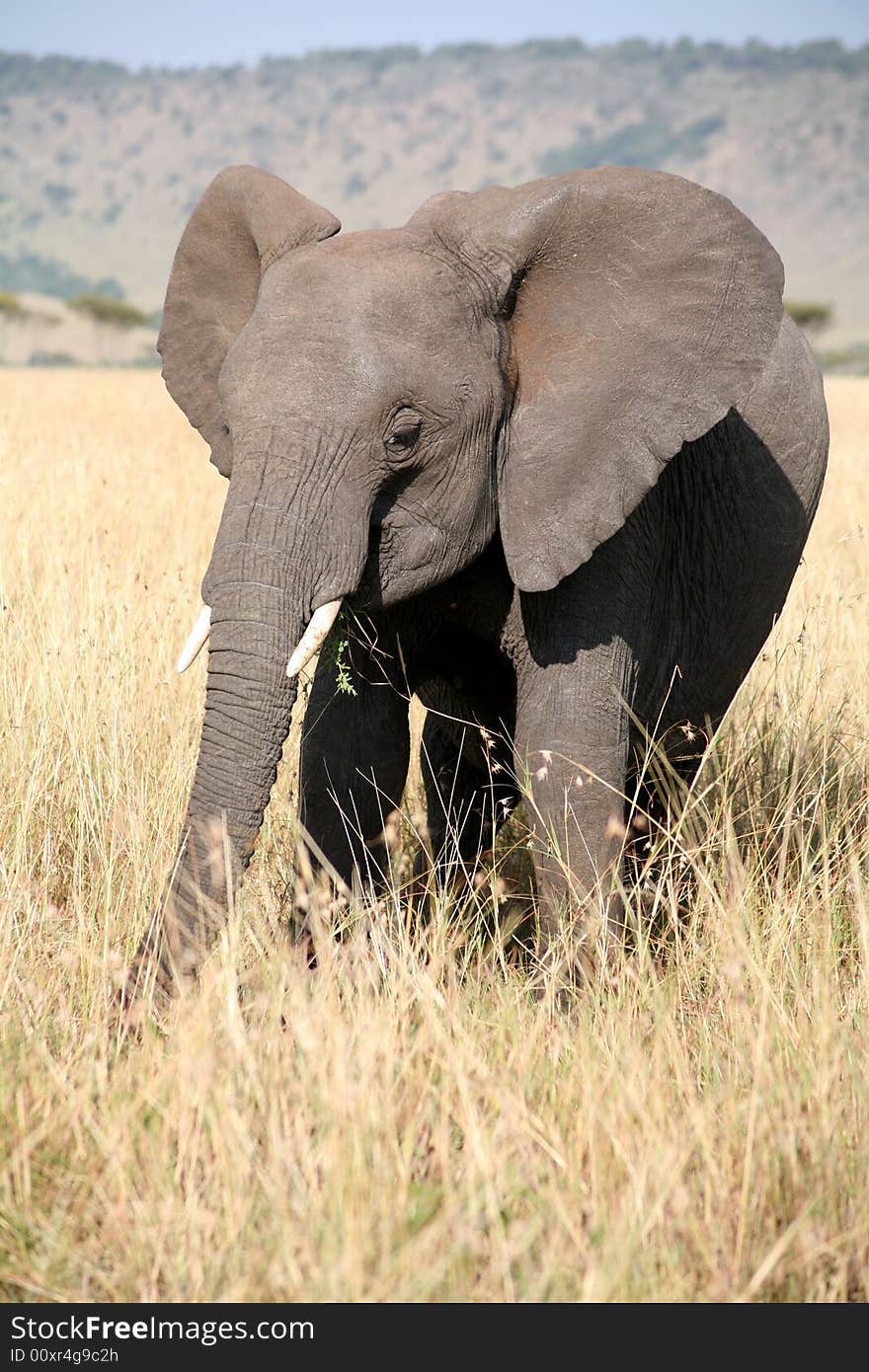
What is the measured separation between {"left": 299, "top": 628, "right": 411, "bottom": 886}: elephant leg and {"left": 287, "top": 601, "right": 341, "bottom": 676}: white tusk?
746 millimetres

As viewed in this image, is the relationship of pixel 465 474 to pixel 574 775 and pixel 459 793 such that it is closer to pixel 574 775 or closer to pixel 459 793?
pixel 574 775

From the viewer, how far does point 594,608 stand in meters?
3.93

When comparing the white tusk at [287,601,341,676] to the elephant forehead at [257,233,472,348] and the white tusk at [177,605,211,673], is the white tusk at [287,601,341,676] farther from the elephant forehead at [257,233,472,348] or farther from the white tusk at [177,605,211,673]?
the elephant forehead at [257,233,472,348]

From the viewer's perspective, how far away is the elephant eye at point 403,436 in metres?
3.43

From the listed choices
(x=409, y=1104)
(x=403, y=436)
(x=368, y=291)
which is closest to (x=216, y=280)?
(x=368, y=291)

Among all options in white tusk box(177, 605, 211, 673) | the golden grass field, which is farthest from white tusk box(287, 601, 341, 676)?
the golden grass field

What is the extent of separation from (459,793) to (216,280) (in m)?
1.72

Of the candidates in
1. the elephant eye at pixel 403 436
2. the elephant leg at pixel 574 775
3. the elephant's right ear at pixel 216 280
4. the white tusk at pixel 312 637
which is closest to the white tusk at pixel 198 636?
the white tusk at pixel 312 637

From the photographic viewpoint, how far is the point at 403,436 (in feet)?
11.3

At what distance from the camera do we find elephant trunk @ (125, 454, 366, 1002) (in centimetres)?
325

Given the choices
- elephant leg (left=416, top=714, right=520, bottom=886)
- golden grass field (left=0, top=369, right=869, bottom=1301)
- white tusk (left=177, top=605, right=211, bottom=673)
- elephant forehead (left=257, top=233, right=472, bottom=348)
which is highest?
elephant forehead (left=257, top=233, right=472, bottom=348)

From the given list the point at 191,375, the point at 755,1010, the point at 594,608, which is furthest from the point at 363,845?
the point at 191,375

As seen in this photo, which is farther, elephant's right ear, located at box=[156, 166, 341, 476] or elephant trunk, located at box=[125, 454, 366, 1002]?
elephant's right ear, located at box=[156, 166, 341, 476]
